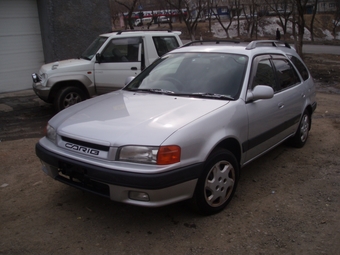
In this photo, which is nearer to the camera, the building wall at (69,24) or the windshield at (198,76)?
the windshield at (198,76)

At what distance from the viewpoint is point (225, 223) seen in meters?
3.63

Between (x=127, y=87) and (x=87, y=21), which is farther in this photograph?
(x=87, y=21)

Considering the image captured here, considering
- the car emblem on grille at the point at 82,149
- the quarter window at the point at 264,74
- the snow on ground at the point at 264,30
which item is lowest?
the snow on ground at the point at 264,30

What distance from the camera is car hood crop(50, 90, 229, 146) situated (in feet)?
10.8

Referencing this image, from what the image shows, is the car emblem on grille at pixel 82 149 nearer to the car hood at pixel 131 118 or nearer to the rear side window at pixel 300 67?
the car hood at pixel 131 118

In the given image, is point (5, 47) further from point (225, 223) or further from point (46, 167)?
point (225, 223)

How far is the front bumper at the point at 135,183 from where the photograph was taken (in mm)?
3113

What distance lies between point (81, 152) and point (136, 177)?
0.65 meters

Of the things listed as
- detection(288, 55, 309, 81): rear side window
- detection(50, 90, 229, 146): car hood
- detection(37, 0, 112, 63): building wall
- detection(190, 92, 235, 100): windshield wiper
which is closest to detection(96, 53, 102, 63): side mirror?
detection(50, 90, 229, 146): car hood

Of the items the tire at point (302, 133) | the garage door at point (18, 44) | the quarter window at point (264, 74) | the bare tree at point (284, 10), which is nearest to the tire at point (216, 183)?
the quarter window at point (264, 74)

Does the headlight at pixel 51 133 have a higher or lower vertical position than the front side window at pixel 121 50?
lower

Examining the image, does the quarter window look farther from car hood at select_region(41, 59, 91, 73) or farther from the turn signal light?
car hood at select_region(41, 59, 91, 73)

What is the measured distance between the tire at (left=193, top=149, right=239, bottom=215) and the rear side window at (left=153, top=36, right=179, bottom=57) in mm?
4913

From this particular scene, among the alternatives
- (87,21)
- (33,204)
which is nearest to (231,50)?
(33,204)
